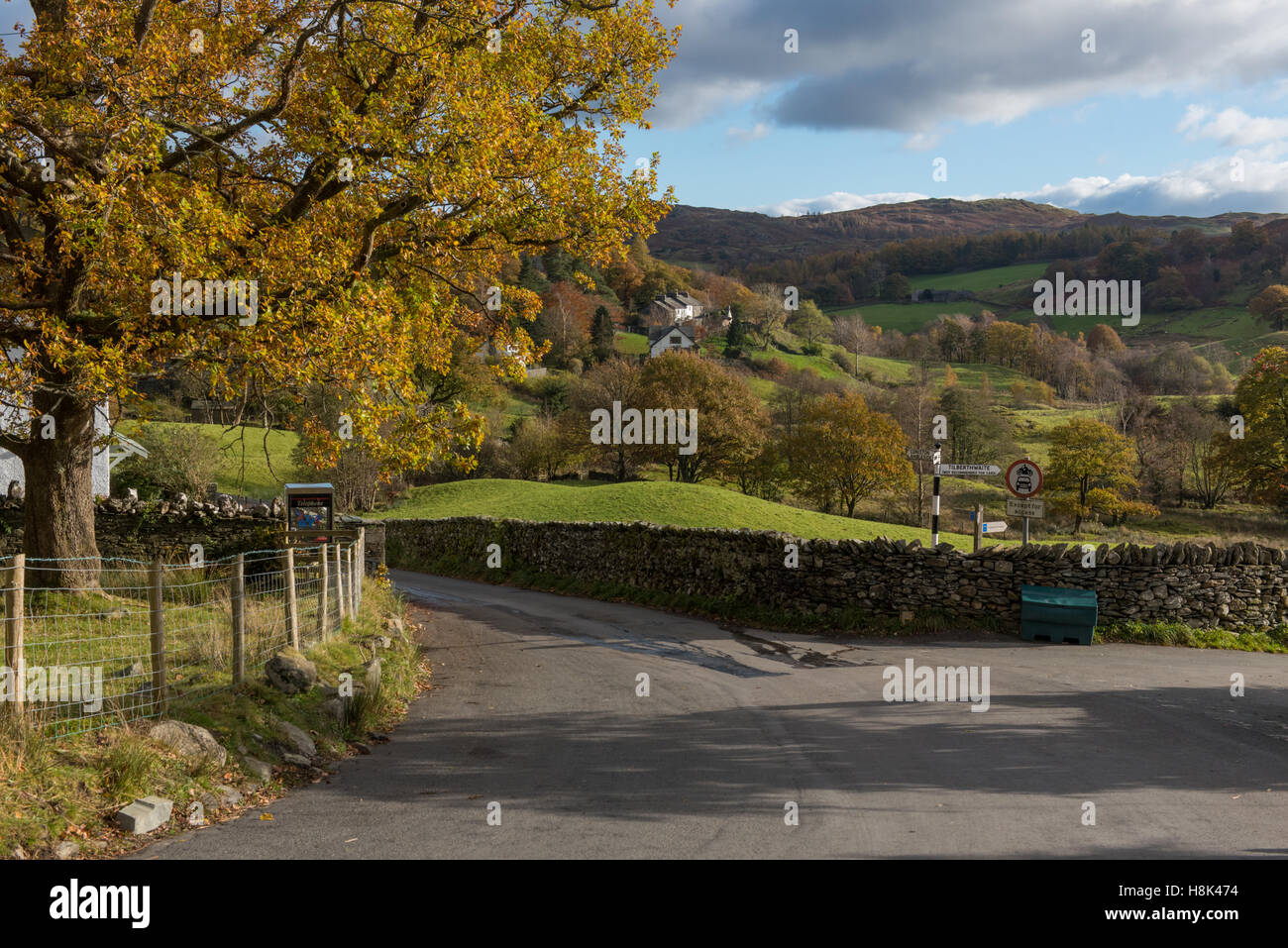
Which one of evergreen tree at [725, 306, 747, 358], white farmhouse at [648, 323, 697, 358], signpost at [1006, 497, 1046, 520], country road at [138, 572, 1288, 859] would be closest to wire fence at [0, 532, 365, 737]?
country road at [138, 572, 1288, 859]

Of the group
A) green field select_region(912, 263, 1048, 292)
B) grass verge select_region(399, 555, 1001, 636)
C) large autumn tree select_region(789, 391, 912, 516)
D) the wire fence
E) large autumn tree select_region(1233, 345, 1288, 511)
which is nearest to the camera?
the wire fence

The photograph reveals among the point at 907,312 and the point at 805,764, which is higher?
the point at 907,312

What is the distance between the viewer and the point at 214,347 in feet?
39.9

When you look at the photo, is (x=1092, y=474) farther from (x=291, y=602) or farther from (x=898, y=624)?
(x=291, y=602)

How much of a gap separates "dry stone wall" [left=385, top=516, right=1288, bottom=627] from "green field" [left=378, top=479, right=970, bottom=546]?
47.7 feet

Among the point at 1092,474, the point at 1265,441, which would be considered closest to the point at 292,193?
the point at 1092,474

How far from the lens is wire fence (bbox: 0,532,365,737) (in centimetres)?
A: 701

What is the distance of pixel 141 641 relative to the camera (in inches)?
446

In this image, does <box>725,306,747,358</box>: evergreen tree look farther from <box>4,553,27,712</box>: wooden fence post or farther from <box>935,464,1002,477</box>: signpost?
<box>4,553,27,712</box>: wooden fence post

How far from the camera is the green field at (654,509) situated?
37375 mm

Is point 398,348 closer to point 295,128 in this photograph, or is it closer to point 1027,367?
point 295,128

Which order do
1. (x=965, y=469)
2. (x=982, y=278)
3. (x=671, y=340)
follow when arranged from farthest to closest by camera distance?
1. (x=982, y=278)
2. (x=671, y=340)
3. (x=965, y=469)

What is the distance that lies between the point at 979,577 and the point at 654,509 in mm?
23481

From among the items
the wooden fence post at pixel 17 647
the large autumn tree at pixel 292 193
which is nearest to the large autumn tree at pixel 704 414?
the large autumn tree at pixel 292 193
